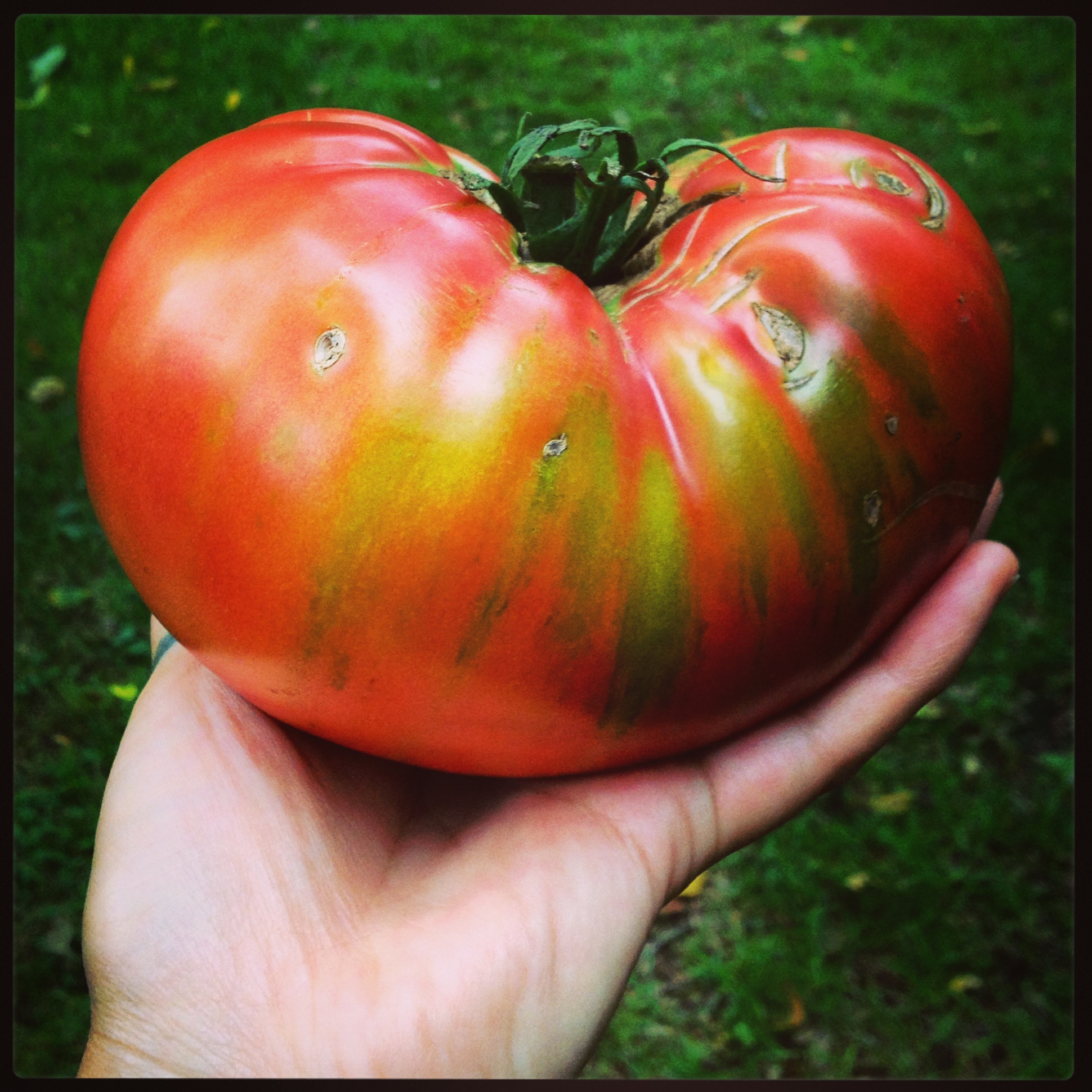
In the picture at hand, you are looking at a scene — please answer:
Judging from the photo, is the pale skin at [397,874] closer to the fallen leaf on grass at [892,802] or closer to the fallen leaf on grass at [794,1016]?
the fallen leaf on grass at [794,1016]

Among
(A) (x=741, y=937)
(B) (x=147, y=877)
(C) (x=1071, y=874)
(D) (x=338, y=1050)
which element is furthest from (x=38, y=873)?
(C) (x=1071, y=874)

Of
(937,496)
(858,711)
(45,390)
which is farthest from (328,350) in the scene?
(45,390)

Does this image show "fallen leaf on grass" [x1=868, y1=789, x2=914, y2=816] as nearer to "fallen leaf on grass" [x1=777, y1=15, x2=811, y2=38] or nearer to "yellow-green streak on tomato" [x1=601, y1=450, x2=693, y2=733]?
"yellow-green streak on tomato" [x1=601, y1=450, x2=693, y2=733]

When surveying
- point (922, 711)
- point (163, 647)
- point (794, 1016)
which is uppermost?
point (163, 647)

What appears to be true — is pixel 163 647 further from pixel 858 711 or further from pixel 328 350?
pixel 858 711

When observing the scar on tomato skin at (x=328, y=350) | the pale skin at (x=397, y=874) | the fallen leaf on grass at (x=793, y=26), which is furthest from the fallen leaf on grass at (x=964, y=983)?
the fallen leaf on grass at (x=793, y=26)
